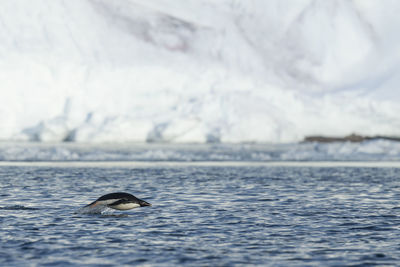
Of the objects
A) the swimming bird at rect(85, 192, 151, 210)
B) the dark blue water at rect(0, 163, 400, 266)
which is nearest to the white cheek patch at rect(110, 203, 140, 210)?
the swimming bird at rect(85, 192, 151, 210)

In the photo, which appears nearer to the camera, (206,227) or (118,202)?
(206,227)

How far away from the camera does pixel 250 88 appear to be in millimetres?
80500

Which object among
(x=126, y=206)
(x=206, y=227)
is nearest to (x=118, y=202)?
(x=126, y=206)

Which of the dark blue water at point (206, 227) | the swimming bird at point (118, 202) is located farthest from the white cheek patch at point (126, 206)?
the dark blue water at point (206, 227)

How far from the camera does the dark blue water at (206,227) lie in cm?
1252

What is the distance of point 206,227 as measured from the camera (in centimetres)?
1639

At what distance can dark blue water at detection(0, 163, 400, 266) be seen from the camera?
41.1 feet

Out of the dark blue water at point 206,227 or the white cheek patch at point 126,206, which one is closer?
the dark blue water at point 206,227

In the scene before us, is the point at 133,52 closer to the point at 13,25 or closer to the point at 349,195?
the point at 13,25

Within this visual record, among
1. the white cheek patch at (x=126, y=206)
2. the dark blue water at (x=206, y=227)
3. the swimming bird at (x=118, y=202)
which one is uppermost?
the swimming bird at (x=118, y=202)

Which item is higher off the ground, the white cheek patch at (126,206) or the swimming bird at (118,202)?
the swimming bird at (118,202)

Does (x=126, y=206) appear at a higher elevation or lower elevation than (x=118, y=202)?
lower

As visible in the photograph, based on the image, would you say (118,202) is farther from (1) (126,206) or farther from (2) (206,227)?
(2) (206,227)

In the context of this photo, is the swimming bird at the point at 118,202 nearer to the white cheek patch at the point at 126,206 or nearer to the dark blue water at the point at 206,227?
the white cheek patch at the point at 126,206
